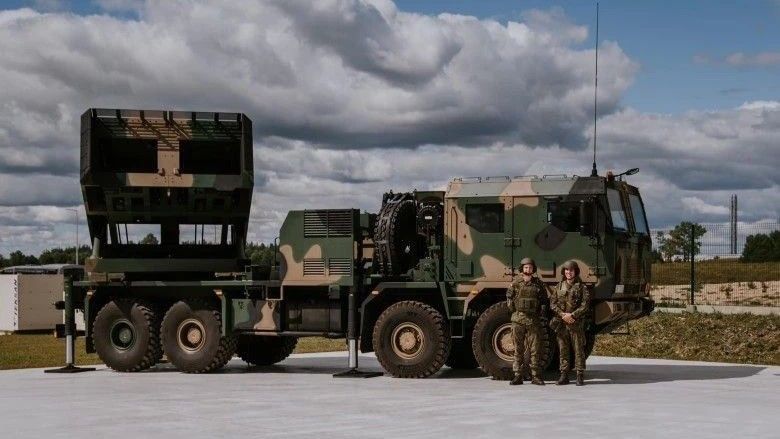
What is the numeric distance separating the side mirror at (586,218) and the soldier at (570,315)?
53 centimetres

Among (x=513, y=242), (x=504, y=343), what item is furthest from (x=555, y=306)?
(x=513, y=242)

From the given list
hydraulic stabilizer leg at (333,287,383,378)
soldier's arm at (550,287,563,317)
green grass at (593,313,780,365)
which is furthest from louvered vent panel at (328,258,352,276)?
green grass at (593,313,780,365)

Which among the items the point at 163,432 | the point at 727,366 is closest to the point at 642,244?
the point at 727,366

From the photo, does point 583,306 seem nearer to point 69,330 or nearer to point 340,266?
point 340,266

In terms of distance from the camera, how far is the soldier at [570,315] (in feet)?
49.0

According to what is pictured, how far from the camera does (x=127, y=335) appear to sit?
1844 centimetres

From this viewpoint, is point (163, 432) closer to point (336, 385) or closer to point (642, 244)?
point (336, 385)

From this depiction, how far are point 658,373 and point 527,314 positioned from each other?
3.68 meters

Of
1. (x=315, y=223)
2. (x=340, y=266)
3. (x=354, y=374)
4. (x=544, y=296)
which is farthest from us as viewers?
(x=315, y=223)

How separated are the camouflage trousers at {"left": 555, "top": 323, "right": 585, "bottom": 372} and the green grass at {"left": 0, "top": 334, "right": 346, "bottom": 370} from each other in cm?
936

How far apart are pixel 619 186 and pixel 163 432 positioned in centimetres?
846

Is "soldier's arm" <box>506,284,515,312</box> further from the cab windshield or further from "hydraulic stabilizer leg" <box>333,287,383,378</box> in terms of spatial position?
"hydraulic stabilizer leg" <box>333,287,383,378</box>

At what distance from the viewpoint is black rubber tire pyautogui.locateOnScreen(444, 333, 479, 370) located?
58.5 feet

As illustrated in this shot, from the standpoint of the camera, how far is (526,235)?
15.8 m
